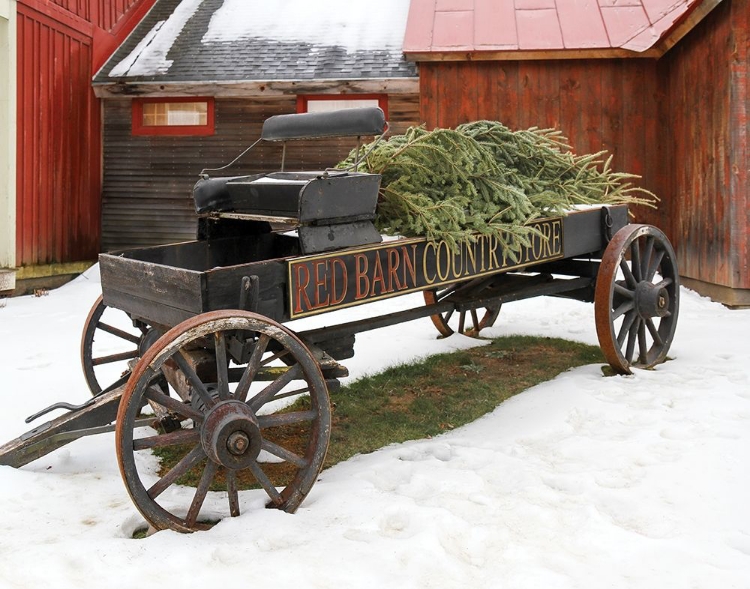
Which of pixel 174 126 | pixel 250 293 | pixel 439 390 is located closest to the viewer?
pixel 250 293

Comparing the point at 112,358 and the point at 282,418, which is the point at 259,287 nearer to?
the point at 282,418

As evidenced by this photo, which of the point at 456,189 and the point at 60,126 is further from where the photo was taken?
the point at 60,126

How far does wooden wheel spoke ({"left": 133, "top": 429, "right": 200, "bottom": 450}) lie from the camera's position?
2.53m

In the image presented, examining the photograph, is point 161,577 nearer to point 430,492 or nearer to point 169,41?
point 430,492

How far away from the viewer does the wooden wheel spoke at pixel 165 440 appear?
2525 mm

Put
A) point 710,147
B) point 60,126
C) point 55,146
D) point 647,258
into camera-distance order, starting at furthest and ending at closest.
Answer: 1. point 60,126
2. point 55,146
3. point 710,147
4. point 647,258

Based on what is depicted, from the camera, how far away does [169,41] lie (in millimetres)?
10664

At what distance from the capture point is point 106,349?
5789 millimetres

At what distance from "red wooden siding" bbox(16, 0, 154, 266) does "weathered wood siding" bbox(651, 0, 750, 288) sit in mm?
7494

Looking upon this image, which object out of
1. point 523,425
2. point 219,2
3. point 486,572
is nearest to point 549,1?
point 219,2

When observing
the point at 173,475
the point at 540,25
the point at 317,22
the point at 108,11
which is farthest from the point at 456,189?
the point at 108,11

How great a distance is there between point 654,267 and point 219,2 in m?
9.31

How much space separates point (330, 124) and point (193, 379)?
4.95 ft

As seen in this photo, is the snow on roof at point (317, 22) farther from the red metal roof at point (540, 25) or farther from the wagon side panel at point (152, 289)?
the wagon side panel at point (152, 289)
